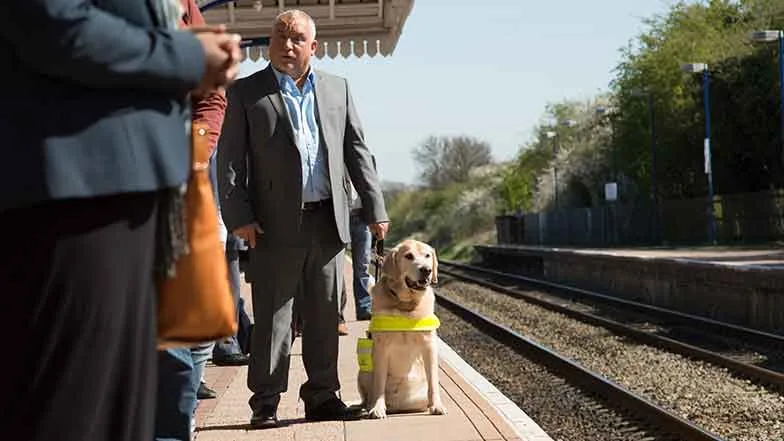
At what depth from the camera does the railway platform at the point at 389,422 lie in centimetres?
705

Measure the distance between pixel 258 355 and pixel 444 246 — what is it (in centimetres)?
8295

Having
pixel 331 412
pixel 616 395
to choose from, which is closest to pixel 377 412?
pixel 331 412

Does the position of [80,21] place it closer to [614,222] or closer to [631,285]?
[631,285]

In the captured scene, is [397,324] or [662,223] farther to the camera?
[662,223]

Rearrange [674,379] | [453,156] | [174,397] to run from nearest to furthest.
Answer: [174,397], [674,379], [453,156]

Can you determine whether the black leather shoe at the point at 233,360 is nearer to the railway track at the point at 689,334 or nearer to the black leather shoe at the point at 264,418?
the black leather shoe at the point at 264,418

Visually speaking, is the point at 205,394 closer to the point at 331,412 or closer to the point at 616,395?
the point at 331,412

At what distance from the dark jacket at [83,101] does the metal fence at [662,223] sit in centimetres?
3896

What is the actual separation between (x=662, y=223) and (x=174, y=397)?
4799 cm

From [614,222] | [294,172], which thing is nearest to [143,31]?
[294,172]

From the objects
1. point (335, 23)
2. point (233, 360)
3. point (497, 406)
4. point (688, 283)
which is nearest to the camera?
point (497, 406)

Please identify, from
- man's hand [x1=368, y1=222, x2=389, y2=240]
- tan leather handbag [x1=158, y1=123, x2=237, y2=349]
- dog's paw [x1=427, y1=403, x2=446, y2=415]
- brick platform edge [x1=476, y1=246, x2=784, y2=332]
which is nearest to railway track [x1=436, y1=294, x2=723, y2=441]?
dog's paw [x1=427, y1=403, x2=446, y2=415]

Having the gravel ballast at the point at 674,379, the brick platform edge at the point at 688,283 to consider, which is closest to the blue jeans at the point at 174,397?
the gravel ballast at the point at 674,379

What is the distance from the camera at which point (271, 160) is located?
284 inches
